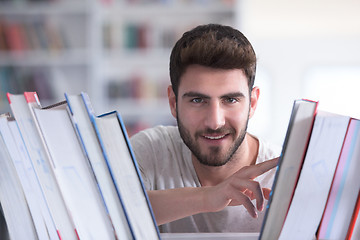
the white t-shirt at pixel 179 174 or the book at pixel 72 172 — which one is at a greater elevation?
the book at pixel 72 172

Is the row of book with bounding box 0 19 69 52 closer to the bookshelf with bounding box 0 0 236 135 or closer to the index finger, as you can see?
the bookshelf with bounding box 0 0 236 135

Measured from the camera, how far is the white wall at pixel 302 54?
4.86m

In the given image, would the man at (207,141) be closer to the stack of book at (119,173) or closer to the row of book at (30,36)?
the stack of book at (119,173)

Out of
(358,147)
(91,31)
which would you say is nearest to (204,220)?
(358,147)

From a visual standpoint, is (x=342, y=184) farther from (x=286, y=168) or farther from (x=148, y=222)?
(x=148, y=222)

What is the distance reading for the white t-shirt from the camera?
1205 mm

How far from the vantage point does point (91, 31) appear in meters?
3.27

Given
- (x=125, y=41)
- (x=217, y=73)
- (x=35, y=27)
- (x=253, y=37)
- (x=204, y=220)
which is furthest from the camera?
(x=253, y=37)

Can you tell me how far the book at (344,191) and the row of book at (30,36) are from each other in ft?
9.64

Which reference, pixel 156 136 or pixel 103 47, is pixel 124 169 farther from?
pixel 103 47

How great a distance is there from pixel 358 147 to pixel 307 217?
0.13 meters

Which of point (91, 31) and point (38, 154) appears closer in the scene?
point (38, 154)

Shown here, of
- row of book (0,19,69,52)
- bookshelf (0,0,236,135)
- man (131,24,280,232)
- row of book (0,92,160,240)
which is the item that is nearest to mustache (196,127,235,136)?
man (131,24,280,232)

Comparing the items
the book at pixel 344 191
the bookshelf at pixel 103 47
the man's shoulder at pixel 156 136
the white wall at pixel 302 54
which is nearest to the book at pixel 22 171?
the book at pixel 344 191
